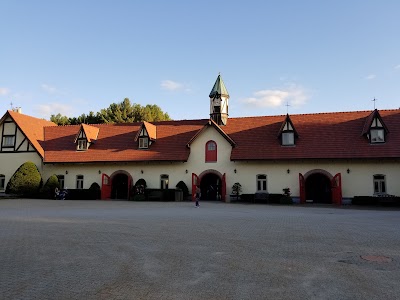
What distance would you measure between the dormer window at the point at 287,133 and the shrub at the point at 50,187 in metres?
22.5

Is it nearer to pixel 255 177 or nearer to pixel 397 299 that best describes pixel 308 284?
pixel 397 299

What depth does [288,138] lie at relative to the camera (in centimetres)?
3045

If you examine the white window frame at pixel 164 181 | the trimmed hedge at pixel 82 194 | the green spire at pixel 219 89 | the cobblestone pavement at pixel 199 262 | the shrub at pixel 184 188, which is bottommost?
the cobblestone pavement at pixel 199 262

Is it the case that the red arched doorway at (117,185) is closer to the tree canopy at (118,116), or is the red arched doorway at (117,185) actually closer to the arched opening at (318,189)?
the arched opening at (318,189)

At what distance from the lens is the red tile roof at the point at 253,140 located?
28.4 meters

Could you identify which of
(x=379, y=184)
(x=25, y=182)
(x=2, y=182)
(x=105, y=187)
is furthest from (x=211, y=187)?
(x=2, y=182)

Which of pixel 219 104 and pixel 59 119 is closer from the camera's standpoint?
pixel 219 104

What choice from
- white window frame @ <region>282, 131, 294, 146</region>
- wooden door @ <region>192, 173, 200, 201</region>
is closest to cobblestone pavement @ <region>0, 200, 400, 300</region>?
white window frame @ <region>282, 131, 294, 146</region>

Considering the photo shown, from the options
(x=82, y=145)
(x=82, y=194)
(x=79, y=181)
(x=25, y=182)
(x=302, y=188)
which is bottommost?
(x=82, y=194)

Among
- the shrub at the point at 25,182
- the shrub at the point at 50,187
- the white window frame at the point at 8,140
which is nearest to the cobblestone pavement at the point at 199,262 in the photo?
the shrub at the point at 50,187

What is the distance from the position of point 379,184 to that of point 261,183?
963 centimetres

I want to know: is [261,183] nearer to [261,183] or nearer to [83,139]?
[261,183]

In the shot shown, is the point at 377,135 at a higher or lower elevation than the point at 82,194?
→ higher

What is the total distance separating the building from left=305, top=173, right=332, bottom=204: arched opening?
3.4 inches
